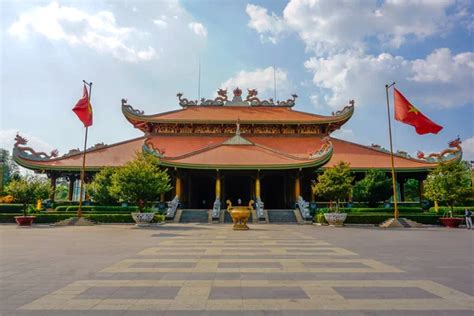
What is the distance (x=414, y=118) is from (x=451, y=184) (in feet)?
18.6

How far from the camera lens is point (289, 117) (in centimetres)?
3834

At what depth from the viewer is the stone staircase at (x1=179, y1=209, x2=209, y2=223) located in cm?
2584

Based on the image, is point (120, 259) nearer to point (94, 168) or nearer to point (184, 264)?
point (184, 264)

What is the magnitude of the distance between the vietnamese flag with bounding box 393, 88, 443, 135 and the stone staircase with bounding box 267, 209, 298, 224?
408 inches

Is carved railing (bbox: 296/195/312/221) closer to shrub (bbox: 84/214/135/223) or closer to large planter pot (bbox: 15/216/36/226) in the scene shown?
shrub (bbox: 84/214/135/223)

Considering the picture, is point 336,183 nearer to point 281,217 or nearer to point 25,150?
point 281,217

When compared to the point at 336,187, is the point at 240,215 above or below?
below

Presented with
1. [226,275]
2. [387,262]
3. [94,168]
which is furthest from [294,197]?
[226,275]

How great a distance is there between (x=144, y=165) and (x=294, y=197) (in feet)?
45.5

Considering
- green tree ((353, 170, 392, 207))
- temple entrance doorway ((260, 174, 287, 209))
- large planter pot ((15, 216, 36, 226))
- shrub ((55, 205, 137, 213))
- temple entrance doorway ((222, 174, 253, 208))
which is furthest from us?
temple entrance doorway ((222, 174, 253, 208))

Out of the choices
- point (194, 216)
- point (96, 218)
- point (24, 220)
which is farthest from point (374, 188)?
point (24, 220)

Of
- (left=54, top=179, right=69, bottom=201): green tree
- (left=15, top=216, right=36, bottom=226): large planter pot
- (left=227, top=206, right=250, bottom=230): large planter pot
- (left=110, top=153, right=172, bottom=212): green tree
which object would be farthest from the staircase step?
(left=54, top=179, right=69, bottom=201): green tree

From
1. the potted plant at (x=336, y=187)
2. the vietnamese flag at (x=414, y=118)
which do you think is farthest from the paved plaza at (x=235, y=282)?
the vietnamese flag at (x=414, y=118)

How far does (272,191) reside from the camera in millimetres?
35781
